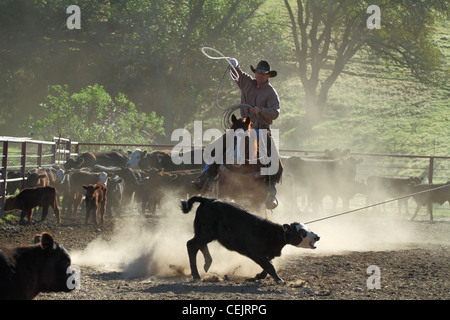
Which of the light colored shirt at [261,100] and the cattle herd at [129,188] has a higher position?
the light colored shirt at [261,100]

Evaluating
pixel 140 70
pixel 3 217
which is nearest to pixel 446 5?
pixel 140 70

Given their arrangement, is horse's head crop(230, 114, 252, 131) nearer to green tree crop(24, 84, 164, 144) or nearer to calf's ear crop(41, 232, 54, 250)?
calf's ear crop(41, 232, 54, 250)

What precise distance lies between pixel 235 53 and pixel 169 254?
26.0 meters

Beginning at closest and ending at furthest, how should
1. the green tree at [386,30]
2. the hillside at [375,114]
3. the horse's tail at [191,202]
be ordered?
the horse's tail at [191,202] < the green tree at [386,30] < the hillside at [375,114]

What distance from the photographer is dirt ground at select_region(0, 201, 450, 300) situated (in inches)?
254

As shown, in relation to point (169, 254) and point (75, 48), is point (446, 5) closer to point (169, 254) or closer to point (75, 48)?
point (75, 48)

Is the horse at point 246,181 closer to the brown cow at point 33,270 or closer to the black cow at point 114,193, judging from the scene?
the brown cow at point 33,270

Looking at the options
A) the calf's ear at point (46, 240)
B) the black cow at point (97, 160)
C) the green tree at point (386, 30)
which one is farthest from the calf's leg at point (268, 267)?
the green tree at point (386, 30)

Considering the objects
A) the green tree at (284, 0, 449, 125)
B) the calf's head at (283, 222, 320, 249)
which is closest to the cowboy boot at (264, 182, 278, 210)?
the calf's head at (283, 222, 320, 249)

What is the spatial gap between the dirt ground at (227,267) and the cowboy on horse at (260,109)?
100cm

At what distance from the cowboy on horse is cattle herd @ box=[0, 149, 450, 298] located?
4.55 ft

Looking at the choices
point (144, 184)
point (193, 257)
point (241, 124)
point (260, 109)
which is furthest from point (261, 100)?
point (144, 184)

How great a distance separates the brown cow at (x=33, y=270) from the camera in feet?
15.6

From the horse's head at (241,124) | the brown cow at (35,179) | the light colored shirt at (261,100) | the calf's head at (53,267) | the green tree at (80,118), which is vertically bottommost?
the calf's head at (53,267)
